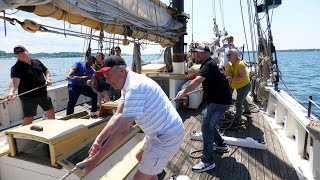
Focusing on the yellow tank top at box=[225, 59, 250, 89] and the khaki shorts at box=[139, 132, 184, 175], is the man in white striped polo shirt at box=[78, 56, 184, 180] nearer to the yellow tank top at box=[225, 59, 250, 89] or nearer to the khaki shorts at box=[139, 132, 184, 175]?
the khaki shorts at box=[139, 132, 184, 175]

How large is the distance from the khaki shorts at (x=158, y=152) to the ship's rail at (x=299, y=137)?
1822 millimetres

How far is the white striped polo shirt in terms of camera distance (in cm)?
188

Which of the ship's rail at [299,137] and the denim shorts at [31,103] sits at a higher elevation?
the denim shorts at [31,103]

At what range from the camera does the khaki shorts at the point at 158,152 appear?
7.30 ft

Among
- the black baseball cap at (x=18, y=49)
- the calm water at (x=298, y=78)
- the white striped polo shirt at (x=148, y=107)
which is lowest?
the calm water at (x=298, y=78)

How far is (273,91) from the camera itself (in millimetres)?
5988

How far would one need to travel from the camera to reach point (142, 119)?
210 centimetres

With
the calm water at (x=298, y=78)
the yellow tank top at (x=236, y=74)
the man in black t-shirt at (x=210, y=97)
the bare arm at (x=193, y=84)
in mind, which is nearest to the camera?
the bare arm at (x=193, y=84)

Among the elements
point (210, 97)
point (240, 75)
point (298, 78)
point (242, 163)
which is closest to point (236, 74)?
point (240, 75)

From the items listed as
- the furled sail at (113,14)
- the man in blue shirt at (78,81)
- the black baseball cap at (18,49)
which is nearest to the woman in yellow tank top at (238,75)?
the furled sail at (113,14)

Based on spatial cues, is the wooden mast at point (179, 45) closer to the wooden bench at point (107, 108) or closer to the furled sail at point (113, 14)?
the furled sail at point (113, 14)

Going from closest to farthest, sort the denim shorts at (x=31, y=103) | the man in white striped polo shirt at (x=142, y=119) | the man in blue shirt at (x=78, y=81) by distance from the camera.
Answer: the man in white striped polo shirt at (x=142, y=119)
the denim shorts at (x=31, y=103)
the man in blue shirt at (x=78, y=81)

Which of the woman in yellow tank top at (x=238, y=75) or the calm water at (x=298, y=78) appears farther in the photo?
the calm water at (x=298, y=78)

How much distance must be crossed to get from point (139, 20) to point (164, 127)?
2.57 meters
